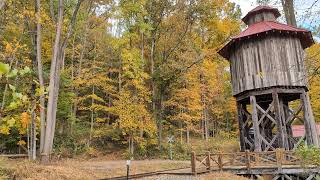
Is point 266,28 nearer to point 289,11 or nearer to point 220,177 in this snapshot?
point 289,11

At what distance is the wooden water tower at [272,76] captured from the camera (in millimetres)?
18297

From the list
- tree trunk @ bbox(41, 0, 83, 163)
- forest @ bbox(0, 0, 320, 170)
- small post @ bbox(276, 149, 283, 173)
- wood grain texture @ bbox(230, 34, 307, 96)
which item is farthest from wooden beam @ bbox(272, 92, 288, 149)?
tree trunk @ bbox(41, 0, 83, 163)

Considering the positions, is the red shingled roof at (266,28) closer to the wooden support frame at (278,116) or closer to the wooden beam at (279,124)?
the wooden support frame at (278,116)

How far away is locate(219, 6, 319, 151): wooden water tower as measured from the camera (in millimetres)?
18297

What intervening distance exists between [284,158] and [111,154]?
1512 cm

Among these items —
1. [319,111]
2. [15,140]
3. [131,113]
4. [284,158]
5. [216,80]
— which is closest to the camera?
[284,158]

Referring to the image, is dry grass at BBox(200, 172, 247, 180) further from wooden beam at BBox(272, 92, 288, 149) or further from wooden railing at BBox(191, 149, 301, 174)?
wooden beam at BBox(272, 92, 288, 149)

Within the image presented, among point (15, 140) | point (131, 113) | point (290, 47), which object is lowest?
point (15, 140)

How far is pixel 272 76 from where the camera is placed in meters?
18.7

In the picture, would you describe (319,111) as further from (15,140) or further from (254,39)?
(15,140)

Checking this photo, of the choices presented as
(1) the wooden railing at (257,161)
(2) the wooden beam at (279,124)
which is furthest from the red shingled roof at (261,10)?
(1) the wooden railing at (257,161)

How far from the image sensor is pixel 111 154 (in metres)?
28.0

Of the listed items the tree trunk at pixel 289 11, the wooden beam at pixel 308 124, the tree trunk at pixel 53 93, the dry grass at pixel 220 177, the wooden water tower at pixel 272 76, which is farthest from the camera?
the wooden water tower at pixel 272 76

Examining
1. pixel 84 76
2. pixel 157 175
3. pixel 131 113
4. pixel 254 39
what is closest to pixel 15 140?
pixel 84 76
